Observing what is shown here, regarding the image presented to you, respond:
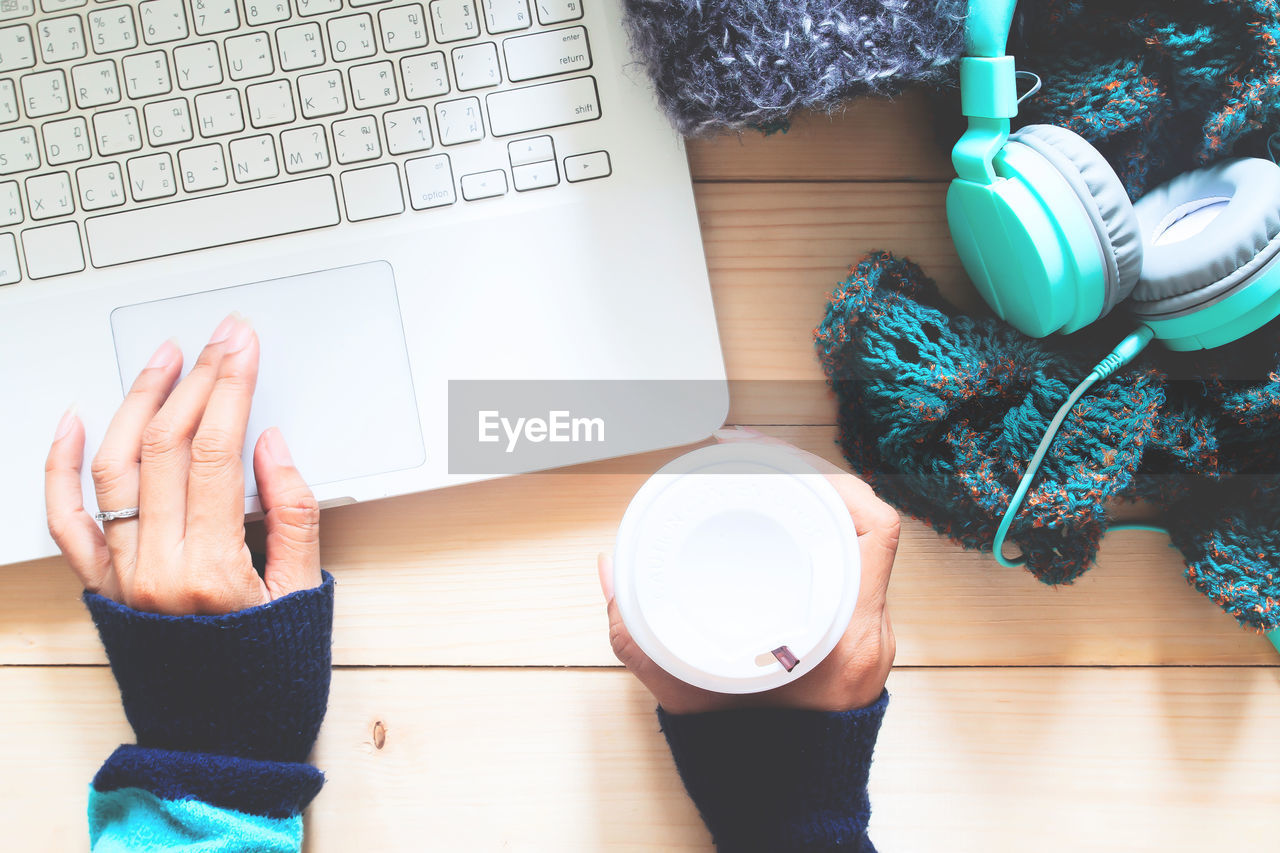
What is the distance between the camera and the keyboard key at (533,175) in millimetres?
422

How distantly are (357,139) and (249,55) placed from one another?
0.23 ft

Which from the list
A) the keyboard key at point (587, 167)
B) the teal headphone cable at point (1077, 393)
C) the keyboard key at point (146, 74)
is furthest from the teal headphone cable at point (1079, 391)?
the keyboard key at point (146, 74)

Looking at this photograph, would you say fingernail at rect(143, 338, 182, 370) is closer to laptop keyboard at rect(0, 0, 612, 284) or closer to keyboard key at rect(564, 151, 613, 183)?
laptop keyboard at rect(0, 0, 612, 284)

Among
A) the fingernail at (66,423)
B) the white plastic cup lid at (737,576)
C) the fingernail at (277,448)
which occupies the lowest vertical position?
the white plastic cup lid at (737,576)

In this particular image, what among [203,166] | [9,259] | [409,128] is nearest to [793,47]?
[409,128]

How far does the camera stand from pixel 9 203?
0.42 m

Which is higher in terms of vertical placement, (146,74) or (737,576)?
(146,74)

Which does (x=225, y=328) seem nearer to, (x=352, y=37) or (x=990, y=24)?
(x=352, y=37)

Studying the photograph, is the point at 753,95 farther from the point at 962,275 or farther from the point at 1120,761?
the point at 1120,761

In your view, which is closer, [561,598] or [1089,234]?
[1089,234]

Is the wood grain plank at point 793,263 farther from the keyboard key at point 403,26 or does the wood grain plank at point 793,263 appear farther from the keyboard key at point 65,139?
the keyboard key at point 65,139

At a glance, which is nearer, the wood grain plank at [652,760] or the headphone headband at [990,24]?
the headphone headband at [990,24]

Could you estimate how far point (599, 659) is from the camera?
47cm

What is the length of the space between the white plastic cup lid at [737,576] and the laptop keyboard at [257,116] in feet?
0.61
